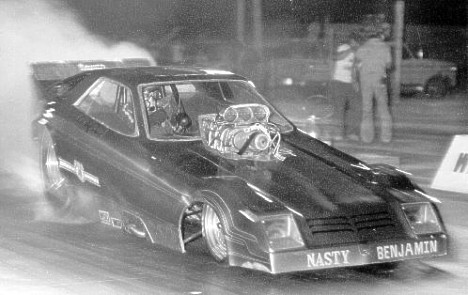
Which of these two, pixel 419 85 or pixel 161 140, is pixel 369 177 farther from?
pixel 419 85

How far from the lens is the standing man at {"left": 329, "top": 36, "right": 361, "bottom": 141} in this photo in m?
14.9

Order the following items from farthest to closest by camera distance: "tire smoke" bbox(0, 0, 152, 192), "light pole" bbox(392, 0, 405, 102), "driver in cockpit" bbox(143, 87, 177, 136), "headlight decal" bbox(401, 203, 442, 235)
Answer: "light pole" bbox(392, 0, 405, 102)
"tire smoke" bbox(0, 0, 152, 192)
"driver in cockpit" bbox(143, 87, 177, 136)
"headlight decal" bbox(401, 203, 442, 235)

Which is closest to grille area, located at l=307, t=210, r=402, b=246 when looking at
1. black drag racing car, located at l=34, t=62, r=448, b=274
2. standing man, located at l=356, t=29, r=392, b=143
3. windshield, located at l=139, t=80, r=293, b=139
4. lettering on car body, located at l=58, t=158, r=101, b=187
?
black drag racing car, located at l=34, t=62, r=448, b=274

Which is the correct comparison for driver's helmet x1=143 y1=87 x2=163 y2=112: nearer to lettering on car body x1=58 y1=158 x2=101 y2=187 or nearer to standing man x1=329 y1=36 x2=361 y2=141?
lettering on car body x1=58 y1=158 x2=101 y2=187

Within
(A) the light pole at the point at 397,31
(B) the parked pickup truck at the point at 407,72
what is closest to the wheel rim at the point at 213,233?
(A) the light pole at the point at 397,31

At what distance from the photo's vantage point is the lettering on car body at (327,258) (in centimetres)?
640

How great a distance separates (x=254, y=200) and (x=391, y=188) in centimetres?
117

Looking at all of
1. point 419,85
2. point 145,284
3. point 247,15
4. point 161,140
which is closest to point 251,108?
point 161,140

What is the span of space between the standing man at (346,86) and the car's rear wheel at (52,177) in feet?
22.1

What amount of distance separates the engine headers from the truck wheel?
19570mm

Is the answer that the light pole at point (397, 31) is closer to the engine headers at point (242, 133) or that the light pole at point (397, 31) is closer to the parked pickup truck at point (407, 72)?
the parked pickup truck at point (407, 72)

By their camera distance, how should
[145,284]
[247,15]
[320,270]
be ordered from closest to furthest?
1. [145,284]
2. [320,270]
3. [247,15]

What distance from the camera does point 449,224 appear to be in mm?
8945

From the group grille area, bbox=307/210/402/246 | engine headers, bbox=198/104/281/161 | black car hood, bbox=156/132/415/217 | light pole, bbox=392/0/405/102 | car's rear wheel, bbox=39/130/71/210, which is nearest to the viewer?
grille area, bbox=307/210/402/246
